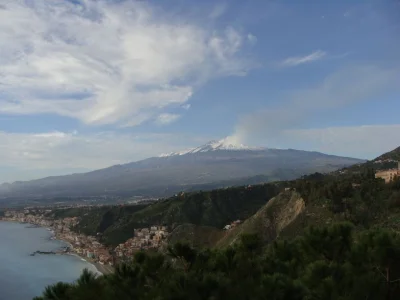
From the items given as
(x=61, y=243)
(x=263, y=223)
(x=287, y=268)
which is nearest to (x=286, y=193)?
(x=263, y=223)

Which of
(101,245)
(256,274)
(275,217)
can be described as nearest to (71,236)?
(101,245)

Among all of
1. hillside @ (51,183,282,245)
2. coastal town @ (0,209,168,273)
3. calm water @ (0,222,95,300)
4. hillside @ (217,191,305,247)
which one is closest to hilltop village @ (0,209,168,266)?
coastal town @ (0,209,168,273)

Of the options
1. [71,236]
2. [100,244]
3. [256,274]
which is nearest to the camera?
[256,274]

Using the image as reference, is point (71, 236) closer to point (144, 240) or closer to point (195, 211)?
point (195, 211)

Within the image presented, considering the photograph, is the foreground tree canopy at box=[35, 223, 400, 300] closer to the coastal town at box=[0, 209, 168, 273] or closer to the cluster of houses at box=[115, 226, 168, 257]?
the coastal town at box=[0, 209, 168, 273]

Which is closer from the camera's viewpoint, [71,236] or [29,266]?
[29,266]

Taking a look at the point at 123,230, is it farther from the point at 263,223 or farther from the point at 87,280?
the point at 87,280
